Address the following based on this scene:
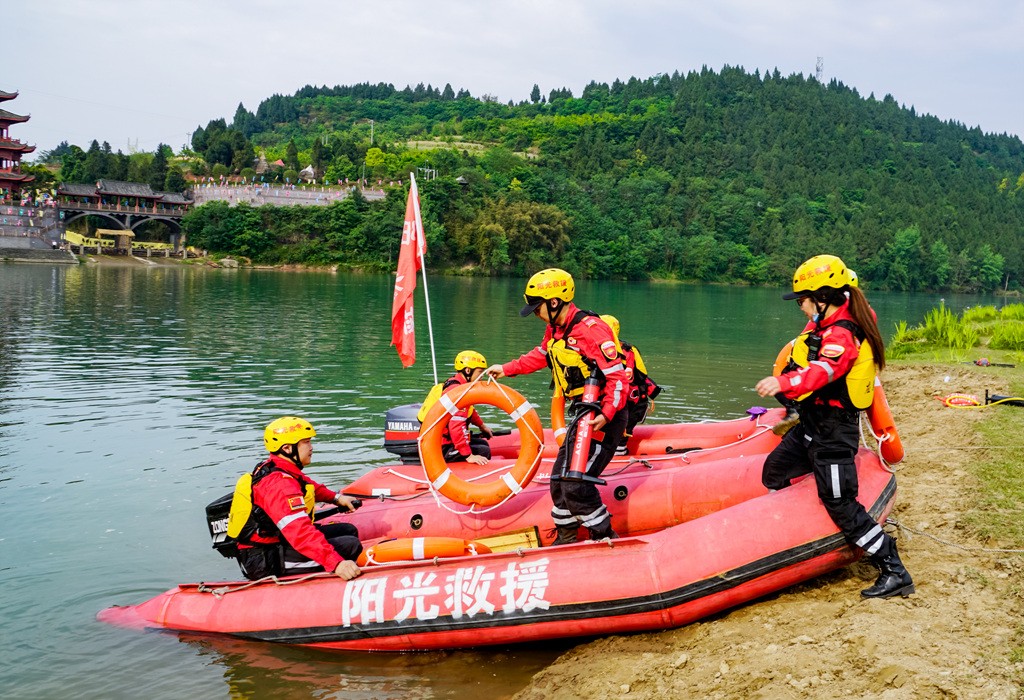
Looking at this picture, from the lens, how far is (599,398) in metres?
7.28

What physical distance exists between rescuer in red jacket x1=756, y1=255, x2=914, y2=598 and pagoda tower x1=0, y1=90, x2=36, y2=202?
3201 inches

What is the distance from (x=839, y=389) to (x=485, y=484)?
3618 mm

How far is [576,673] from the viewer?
606 centimetres

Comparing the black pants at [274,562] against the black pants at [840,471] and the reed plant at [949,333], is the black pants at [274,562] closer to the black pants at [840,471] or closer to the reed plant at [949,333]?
the black pants at [840,471]

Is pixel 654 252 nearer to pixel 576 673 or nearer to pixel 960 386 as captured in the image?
pixel 960 386

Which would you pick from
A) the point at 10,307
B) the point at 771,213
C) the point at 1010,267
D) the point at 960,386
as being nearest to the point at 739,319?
the point at 960,386

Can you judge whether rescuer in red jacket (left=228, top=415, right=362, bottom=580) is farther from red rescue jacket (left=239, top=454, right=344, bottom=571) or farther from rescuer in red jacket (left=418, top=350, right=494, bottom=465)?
rescuer in red jacket (left=418, top=350, right=494, bottom=465)

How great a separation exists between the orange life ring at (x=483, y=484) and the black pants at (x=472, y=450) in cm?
133

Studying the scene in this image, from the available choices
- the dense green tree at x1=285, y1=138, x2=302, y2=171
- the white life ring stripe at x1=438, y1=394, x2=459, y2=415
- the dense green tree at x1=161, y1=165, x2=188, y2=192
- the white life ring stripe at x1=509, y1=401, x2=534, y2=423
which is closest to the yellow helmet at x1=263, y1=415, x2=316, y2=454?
the white life ring stripe at x1=438, y1=394, x2=459, y2=415

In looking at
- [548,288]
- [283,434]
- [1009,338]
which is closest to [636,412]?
[548,288]

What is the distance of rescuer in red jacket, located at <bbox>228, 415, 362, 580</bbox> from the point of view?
6887 mm

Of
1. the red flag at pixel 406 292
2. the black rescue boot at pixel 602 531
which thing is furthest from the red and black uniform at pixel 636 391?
the red flag at pixel 406 292

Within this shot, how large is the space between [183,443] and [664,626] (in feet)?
31.6

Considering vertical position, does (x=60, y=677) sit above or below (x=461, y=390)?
below
